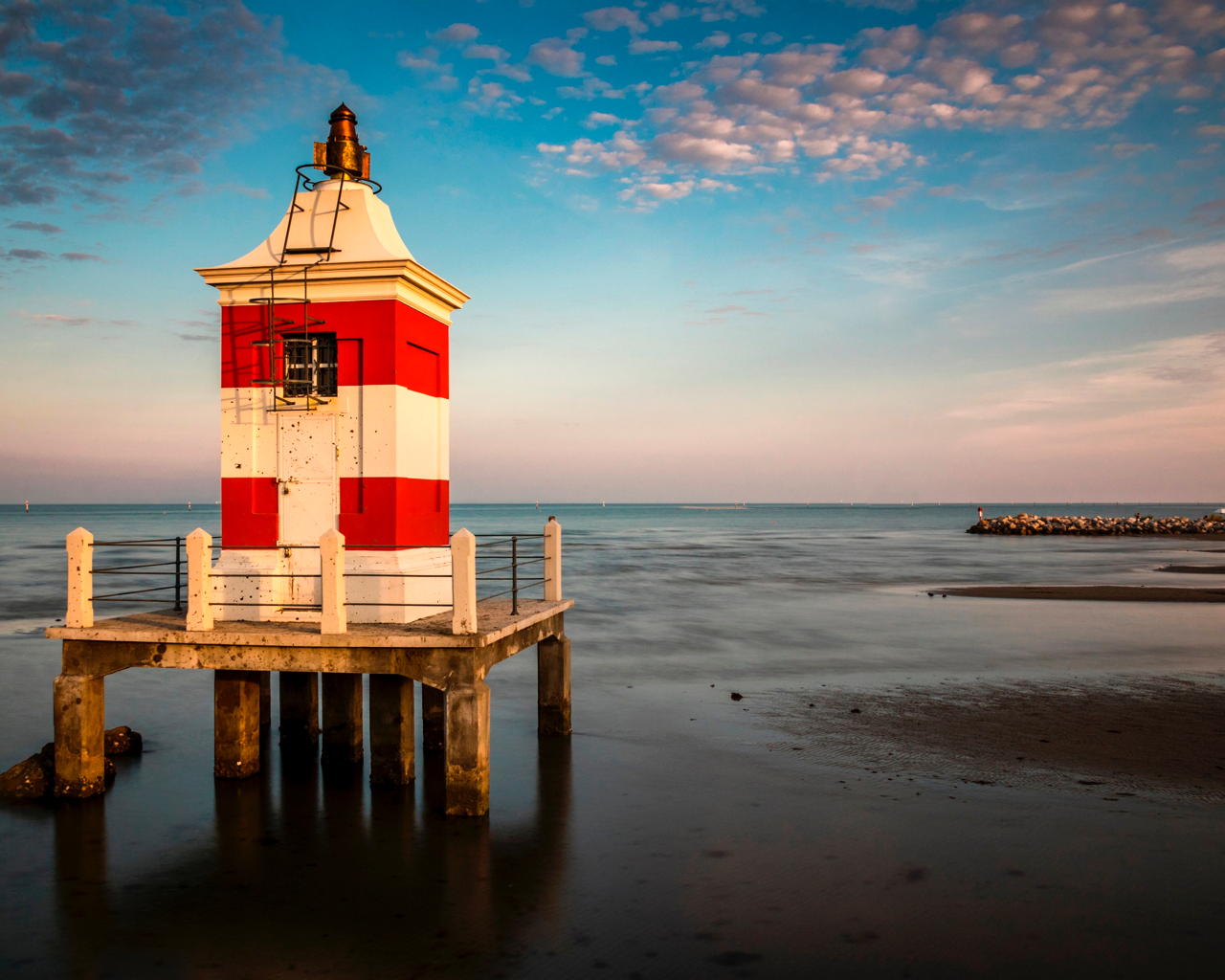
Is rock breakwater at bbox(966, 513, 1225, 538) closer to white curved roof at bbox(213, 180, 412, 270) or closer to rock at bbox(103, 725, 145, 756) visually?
white curved roof at bbox(213, 180, 412, 270)

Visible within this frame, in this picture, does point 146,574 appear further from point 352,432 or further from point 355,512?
point 352,432

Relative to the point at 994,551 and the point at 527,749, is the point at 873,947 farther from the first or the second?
the point at 994,551

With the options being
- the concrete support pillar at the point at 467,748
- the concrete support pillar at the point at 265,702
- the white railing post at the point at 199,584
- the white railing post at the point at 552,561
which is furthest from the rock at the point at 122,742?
the white railing post at the point at 552,561

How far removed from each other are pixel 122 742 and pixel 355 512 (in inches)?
207

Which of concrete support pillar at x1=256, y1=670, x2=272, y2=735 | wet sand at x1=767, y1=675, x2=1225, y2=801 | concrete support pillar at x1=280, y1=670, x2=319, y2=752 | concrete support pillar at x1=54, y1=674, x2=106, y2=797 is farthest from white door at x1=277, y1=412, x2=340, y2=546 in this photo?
wet sand at x1=767, y1=675, x2=1225, y2=801

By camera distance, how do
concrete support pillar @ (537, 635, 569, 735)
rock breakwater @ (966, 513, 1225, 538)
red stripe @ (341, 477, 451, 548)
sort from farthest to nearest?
rock breakwater @ (966, 513, 1225, 538), concrete support pillar @ (537, 635, 569, 735), red stripe @ (341, 477, 451, 548)

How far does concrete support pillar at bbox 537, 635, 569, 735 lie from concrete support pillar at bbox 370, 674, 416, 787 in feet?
8.36

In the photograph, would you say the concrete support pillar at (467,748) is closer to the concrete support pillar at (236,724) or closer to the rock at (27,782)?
the concrete support pillar at (236,724)

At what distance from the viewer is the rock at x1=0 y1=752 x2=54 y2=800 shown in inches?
414

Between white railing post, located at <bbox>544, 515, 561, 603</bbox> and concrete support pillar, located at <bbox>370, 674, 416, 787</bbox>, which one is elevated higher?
white railing post, located at <bbox>544, 515, 561, 603</bbox>

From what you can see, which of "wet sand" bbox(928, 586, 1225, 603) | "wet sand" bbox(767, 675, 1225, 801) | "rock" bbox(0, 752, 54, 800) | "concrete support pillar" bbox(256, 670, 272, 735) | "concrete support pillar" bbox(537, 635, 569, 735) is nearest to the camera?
"rock" bbox(0, 752, 54, 800)

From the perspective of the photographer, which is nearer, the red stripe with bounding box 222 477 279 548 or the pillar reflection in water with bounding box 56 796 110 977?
the pillar reflection in water with bounding box 56 796 110 977

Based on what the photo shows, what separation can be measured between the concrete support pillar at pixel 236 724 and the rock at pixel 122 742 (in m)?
1.92

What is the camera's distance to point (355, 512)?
10.8 meters
